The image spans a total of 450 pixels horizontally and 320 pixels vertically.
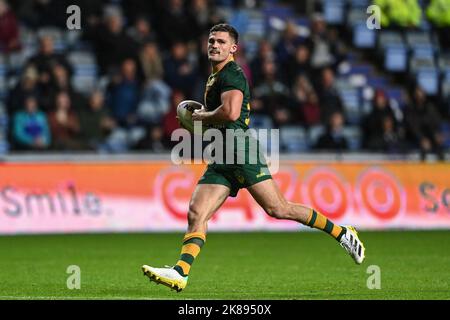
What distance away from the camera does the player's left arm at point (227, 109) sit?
10211 millimetres

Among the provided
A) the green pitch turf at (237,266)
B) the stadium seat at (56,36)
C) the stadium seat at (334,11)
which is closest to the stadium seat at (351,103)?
the stadium seat at (334,11)

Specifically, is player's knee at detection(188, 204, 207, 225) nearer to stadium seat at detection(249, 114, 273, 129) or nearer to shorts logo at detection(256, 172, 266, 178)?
shorts logo at detection(256, 172, 266, 178)

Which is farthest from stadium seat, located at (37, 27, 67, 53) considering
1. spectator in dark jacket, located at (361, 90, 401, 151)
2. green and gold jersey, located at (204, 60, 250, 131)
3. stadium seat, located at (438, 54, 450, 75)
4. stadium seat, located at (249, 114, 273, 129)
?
green and gold jersey, located at (204, 60, 250, 131)

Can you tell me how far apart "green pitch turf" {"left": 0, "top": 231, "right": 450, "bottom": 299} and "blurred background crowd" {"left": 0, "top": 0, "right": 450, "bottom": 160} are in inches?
97.6

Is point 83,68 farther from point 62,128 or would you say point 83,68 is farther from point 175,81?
point 62,128

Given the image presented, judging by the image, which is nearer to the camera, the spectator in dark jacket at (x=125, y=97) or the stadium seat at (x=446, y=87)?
the spectator in dark jacket at (x=125, y=97)

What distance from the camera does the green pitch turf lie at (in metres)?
10.6

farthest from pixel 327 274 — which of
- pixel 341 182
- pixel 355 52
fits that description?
pixel 355 52

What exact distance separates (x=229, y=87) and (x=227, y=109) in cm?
22

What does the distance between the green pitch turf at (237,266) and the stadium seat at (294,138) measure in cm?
307

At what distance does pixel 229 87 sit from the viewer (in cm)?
1031

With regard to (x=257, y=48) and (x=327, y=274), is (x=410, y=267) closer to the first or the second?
(x=327, y=274)

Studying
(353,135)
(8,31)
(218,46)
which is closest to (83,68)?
(8,31)

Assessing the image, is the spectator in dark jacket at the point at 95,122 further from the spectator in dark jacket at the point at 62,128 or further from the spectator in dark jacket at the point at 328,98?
the spectator in dark jacket at the point at 328,98
